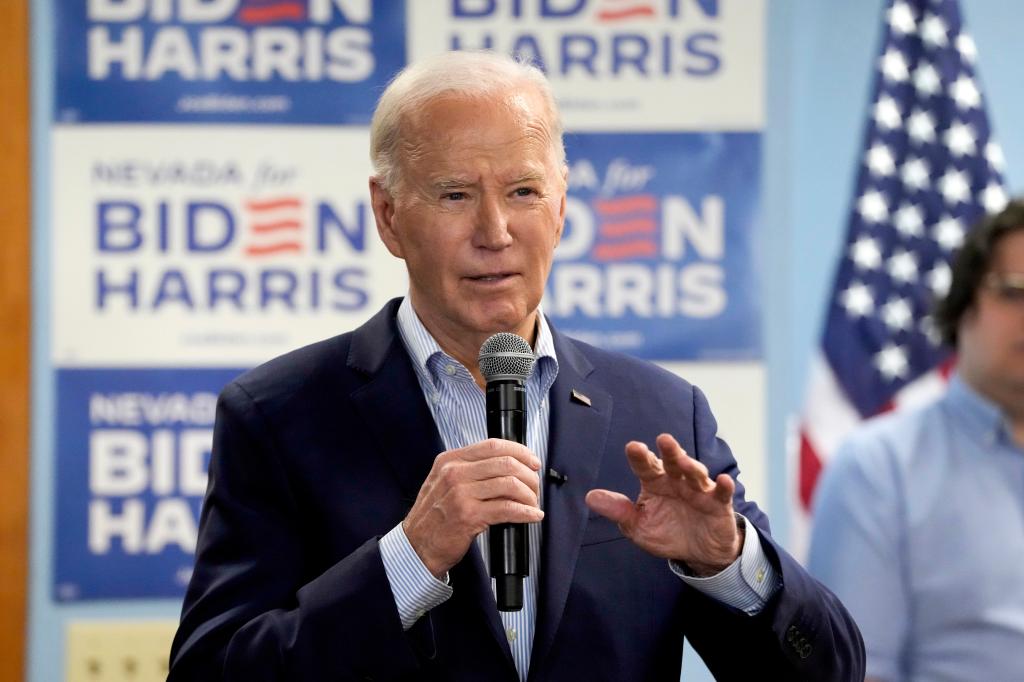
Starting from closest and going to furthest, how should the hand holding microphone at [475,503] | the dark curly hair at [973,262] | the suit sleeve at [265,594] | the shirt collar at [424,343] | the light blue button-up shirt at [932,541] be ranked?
the hand holding microphone at [475,503] → the suit sleeve at [265,594] → the shirt collar at [424,343] → the light blue button-up shirt at [932,541] → the dark curly hair at [973,262]

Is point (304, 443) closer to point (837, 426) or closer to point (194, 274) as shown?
point (194, 274)

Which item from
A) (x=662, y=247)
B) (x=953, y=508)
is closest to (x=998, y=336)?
(x=953, y=508)

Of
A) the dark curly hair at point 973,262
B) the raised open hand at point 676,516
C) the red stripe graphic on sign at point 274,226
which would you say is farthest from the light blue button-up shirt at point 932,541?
the red stripe graphic on sign at point 274,226

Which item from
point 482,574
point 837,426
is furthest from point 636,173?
point 482,574

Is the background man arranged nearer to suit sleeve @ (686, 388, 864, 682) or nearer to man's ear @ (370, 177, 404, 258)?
suit sleeve @ (686, 388, 864, 682)

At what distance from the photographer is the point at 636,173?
427cm

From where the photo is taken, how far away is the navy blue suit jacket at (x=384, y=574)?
6.01 ft

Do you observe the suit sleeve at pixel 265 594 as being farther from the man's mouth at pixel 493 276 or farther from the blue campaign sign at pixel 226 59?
the blue campaign sign at pixel 226 59

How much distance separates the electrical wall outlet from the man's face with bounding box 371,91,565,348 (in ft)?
7.93

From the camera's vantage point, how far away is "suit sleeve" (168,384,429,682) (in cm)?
181

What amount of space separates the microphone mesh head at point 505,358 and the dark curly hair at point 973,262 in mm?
1973

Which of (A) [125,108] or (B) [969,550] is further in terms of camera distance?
(A) [125,108]

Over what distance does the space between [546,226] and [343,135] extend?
7.36ft

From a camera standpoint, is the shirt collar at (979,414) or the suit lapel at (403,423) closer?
the suit lapel at (403,423)
